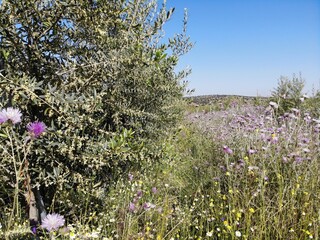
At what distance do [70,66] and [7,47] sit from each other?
42 centimetres

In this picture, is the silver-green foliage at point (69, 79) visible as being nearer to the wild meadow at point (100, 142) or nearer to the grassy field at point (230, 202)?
the wild meadow at point (100, 142)

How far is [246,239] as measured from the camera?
94.7 inches

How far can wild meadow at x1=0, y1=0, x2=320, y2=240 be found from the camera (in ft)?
6.47

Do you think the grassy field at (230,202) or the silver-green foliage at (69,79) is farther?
the grassy field at (230,202)

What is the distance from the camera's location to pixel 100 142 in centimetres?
213

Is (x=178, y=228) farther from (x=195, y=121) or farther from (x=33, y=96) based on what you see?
(x=195, y=121)

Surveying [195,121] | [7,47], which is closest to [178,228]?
[7,47]

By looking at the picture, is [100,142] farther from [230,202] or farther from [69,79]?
[230,202]

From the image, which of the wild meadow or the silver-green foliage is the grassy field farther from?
the silver-green foliage

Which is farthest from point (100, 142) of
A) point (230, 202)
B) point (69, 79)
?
point (230, 202)

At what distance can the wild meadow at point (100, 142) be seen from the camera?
1.97 m

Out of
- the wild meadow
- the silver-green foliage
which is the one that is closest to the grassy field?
the wild meadow

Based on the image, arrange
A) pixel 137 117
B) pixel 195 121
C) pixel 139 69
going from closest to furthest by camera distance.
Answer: pixel 139 69, pixel 137 117, pixel 195 121

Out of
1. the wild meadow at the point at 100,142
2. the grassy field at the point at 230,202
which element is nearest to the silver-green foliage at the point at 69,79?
the wild meadow at the point at 100,142
